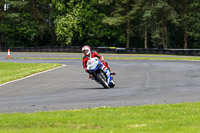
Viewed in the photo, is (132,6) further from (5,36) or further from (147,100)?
(147,100)

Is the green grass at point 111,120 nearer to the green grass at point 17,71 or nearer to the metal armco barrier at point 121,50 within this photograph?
the green grass at point 17,71

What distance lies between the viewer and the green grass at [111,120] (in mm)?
7180

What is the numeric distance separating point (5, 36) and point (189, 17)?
2771 centimetres

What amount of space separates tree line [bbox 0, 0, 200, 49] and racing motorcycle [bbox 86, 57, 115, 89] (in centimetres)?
3535

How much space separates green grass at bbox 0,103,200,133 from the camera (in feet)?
23.6

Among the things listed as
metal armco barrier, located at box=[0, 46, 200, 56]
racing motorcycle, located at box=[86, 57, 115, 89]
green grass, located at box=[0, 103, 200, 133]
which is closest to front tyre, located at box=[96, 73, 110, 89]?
racing motorcycle, located at box=[86, 57, 115, 89]

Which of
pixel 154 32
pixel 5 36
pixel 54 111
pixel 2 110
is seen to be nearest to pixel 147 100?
pixel 54 111

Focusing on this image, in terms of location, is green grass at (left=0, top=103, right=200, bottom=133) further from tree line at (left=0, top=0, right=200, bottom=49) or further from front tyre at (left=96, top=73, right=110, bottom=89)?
tree line at (left=0, top=0, right=200, bottom=49)

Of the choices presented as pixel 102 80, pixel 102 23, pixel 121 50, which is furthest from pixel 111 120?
pixel 102 23

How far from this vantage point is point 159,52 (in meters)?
42.5

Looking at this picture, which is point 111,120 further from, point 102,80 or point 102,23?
point 102,23

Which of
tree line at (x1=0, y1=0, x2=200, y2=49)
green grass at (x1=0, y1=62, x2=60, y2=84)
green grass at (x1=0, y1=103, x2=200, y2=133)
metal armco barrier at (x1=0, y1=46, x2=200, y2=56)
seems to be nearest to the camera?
green grass at (x1=0, y1=103, x2=200, y2=133)

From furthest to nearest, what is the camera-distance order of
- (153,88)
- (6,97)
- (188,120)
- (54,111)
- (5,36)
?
1. (5,36)
2. (153,88)
3. (6,97)
4. (54,111)
5. (188,120)

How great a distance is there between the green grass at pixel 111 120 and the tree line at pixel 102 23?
41028 mm
